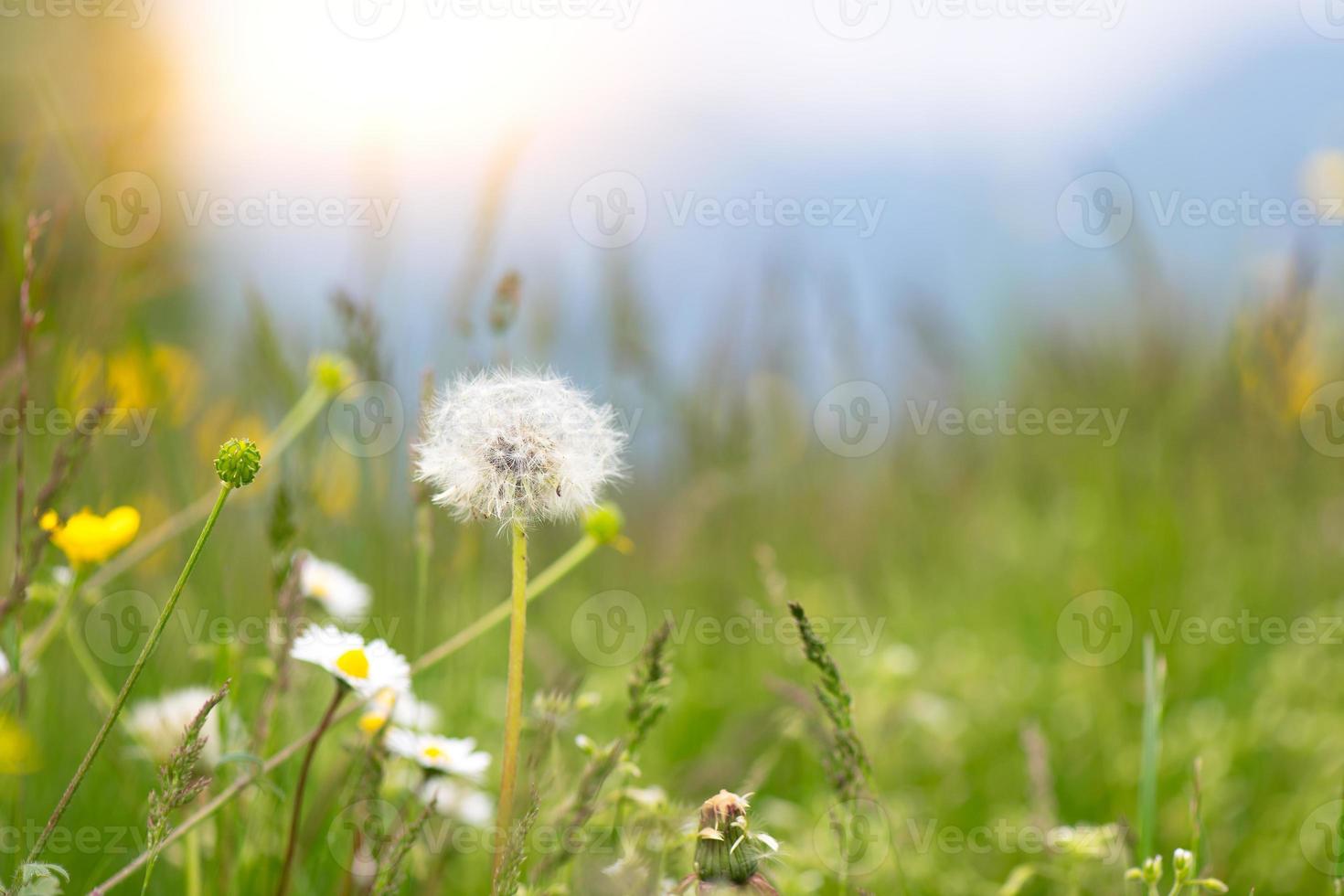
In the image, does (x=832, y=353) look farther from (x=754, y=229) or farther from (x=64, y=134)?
(x=64, y=134)

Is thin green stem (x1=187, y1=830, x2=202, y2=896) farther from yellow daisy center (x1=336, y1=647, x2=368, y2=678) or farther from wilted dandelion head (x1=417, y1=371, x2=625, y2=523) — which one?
wilted dandelion head (x1=417, y1=371, x2=625, y2=523)

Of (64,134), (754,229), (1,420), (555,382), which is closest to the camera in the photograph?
(555,382)

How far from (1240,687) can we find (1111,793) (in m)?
0.62

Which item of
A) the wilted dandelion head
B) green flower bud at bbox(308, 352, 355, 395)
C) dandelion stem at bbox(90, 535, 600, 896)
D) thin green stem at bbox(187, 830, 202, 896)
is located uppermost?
green flower bud at bbox(308, 352, 355, 395)

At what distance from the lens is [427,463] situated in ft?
3.79

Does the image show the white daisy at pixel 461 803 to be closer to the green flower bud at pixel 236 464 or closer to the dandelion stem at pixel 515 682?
the dandelion stem at pixel 515 682

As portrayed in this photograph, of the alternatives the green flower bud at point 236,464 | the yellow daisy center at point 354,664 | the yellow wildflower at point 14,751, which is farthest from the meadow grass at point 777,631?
the green flower bud at point 236,464

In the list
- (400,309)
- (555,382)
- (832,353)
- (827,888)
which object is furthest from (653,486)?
(555,382)

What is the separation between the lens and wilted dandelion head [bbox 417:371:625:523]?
108cm

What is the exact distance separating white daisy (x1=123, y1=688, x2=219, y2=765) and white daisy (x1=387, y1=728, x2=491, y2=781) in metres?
0.36

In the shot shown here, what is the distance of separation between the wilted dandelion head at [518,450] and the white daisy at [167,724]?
68 centimetres

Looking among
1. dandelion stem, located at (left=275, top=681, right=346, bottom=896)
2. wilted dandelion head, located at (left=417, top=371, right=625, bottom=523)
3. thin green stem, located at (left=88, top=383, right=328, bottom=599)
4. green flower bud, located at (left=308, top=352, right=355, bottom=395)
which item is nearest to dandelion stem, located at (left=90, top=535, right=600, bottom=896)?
dandelion stem, located at (left=275, top=681, right=346, bottom=896)

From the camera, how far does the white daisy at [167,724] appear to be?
156cm

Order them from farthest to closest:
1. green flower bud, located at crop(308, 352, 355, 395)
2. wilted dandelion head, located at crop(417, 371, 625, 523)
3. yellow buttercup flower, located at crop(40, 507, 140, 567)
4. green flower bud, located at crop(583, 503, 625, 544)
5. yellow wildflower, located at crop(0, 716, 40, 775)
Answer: green flower bud, located at crop(308, 352, 355, 395) → yellow wildflower, located at crop(0, 716, 40, 775) → green flower bud, located at crop(583, 503, 625, 544) → yellow buttercup flower, located at crop(40, 507, 140, 567) → wilted dandelion head, located at crop(417, 371, 625, 523)
